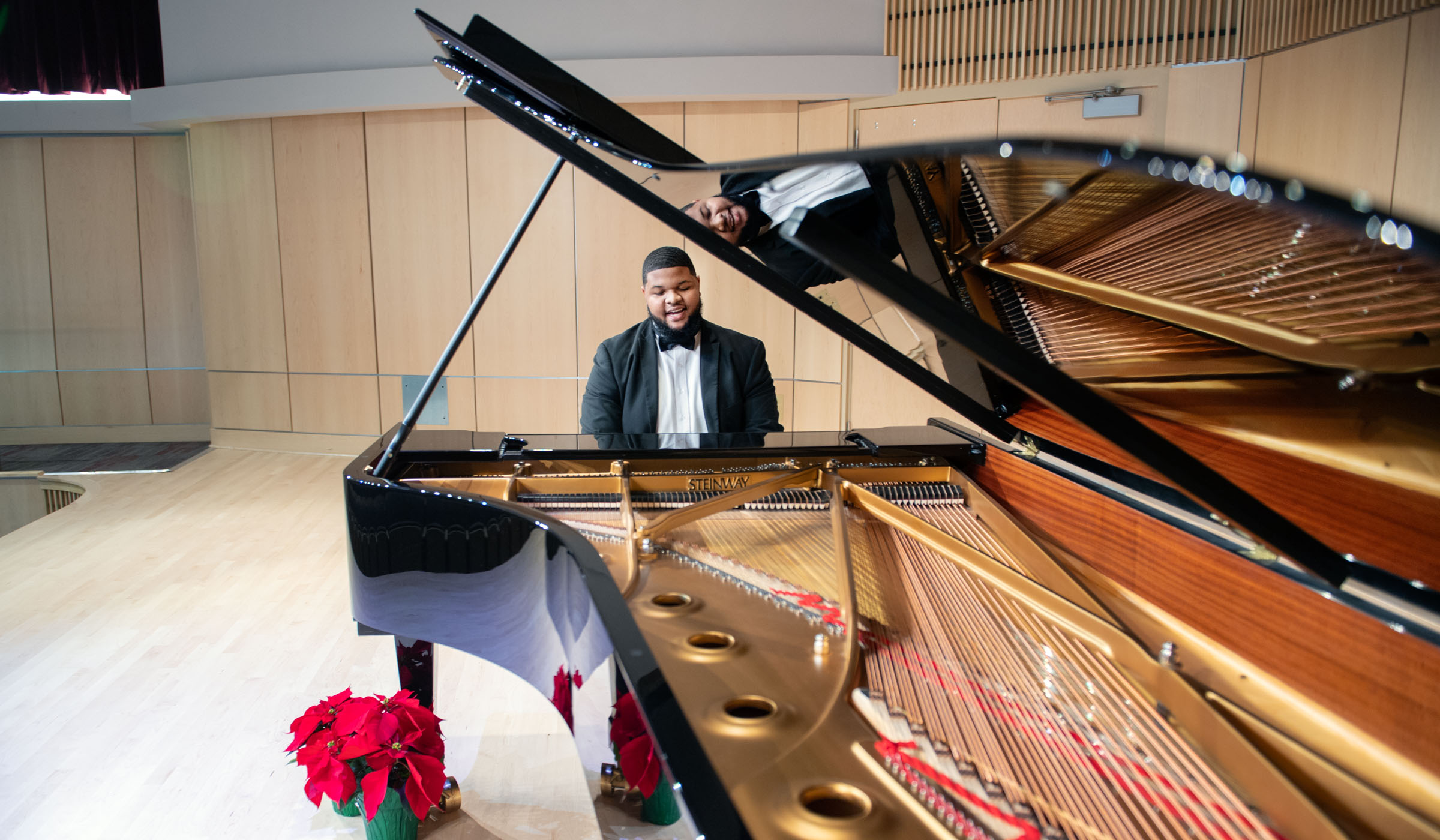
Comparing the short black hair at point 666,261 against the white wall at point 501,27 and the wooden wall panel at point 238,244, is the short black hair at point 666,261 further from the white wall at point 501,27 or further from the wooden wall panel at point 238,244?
the wooden wall panel at point 238,244

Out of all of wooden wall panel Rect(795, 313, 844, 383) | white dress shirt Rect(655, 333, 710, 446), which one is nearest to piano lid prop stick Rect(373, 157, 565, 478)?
white dress shirt Rect(655, 333, 710, 446)

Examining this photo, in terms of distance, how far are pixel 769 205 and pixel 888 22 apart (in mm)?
4459

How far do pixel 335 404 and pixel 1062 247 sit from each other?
19.4 ft

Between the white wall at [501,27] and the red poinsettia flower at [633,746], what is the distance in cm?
469

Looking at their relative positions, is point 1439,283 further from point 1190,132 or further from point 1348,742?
point 1190,132

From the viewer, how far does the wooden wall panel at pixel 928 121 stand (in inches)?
191

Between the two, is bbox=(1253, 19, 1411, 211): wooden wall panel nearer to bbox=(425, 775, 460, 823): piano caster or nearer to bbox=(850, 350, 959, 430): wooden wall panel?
bbox=(850, 350, 959, 430): wooden wall panel

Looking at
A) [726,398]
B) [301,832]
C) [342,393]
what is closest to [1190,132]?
[726,398]

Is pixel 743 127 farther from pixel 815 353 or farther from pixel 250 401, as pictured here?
pixel 250 401

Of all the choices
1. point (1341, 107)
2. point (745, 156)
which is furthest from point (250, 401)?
point (1341, 107)

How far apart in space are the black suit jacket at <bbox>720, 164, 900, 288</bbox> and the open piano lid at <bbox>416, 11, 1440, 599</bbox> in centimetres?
3

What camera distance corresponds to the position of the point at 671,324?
2.98 metres

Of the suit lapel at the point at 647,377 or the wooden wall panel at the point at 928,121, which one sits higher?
the wooden wall panel at the point at 928,121

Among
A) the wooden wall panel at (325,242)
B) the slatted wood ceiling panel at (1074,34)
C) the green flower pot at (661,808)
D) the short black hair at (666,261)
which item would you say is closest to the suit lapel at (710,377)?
the short black hair at (666,261)
